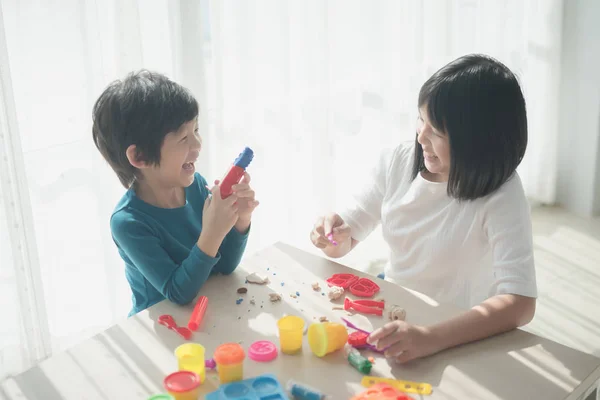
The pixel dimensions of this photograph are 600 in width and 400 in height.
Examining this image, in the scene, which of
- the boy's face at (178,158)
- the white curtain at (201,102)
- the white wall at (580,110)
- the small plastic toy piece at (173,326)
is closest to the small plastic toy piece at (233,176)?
the boy's face at (178,158)

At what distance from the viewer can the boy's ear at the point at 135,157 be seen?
1252mm

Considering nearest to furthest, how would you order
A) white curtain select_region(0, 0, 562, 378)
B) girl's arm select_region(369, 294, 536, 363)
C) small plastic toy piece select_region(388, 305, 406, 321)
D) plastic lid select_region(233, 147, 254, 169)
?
1. girl's arm select_region(369, 294, 536, 363)
2. small plastic toy piece select_region(388, 305, 406, 321)
3. plastic lid select_region(233, 147, 254, 169)
4. white curtain select_region(0, 0, 562, 378)

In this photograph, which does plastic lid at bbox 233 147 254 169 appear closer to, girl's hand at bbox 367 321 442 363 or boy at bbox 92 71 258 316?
boy at bbox 92 71 258 316

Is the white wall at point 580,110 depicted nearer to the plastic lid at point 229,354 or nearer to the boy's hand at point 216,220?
the boy's hand at point 216,220

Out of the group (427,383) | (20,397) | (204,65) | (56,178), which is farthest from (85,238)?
(427,383)

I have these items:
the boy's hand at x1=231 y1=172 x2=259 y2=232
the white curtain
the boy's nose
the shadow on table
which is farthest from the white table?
the white curtain

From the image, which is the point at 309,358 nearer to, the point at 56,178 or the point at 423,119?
the point at 423,119

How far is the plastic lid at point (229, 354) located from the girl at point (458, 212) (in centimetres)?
21

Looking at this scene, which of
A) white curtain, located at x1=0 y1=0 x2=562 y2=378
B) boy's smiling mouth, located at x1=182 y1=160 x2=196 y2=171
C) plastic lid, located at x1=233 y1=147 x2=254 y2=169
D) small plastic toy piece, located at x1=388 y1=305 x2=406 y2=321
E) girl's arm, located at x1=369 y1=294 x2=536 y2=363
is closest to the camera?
girl's arm, located at x1=369 y1=294 x2=536 y2=363

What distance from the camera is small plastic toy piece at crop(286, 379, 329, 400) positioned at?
0.87m

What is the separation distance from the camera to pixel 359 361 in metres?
0.95

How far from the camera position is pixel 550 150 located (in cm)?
323

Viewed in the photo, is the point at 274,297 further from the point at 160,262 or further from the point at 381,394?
the point at 381,394

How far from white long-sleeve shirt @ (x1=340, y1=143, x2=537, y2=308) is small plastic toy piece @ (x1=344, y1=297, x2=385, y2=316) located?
22 cm
